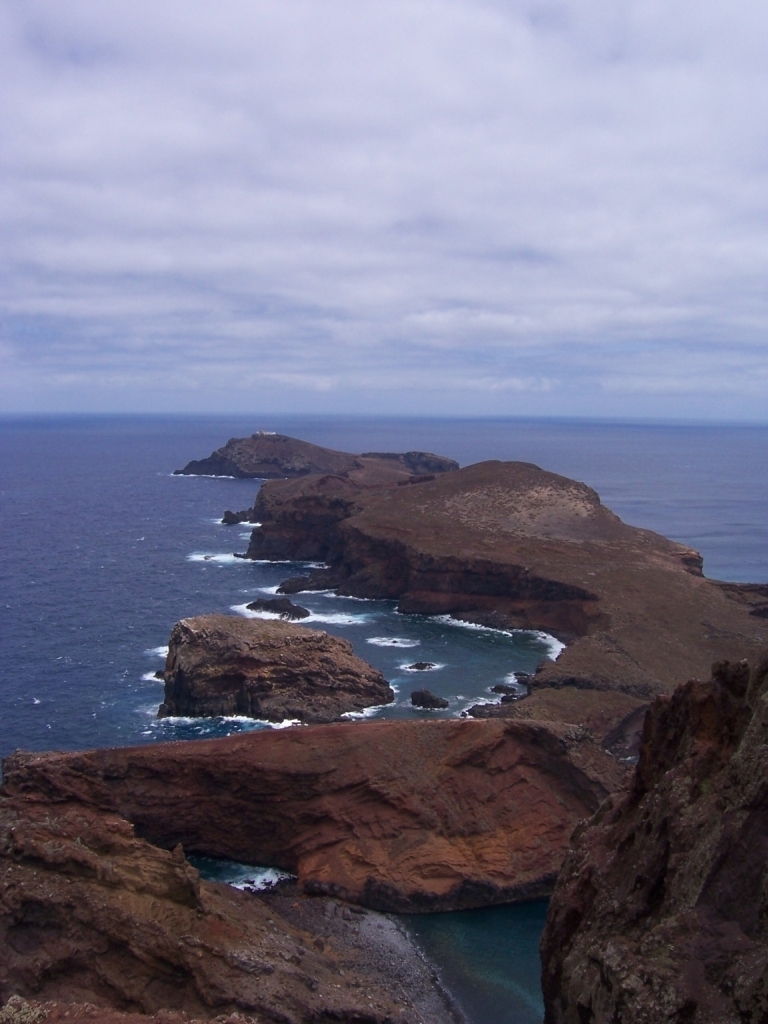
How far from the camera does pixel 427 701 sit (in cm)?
5062

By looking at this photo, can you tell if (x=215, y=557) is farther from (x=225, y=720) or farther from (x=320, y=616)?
(x=225, y=720)

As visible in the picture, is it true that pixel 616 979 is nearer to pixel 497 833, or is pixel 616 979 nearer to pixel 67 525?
pixel 497 833

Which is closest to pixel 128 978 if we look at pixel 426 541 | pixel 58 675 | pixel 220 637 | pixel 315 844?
pixel 315 844

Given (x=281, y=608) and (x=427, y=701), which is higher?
(x=281, y=608)

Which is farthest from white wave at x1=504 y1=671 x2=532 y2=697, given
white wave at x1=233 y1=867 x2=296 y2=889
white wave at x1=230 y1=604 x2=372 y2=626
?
white wave at x1=233 y1=867 x2=296 y2=889

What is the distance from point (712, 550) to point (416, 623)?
48402mm

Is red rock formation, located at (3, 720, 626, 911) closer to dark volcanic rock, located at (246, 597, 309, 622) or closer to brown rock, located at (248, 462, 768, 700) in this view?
brown rock, located at (248, 462, 768, 700)

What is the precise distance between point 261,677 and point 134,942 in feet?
89.0

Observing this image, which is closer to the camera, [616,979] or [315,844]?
[616,979]

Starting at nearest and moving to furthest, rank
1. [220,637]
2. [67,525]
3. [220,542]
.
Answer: [220,637]
[220,542]
[67,525]

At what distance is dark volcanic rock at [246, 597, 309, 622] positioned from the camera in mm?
69312

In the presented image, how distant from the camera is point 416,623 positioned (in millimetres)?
71375

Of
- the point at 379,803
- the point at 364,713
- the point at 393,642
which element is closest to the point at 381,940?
the point at 379,803

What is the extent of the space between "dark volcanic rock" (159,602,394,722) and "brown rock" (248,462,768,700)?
1103cm
